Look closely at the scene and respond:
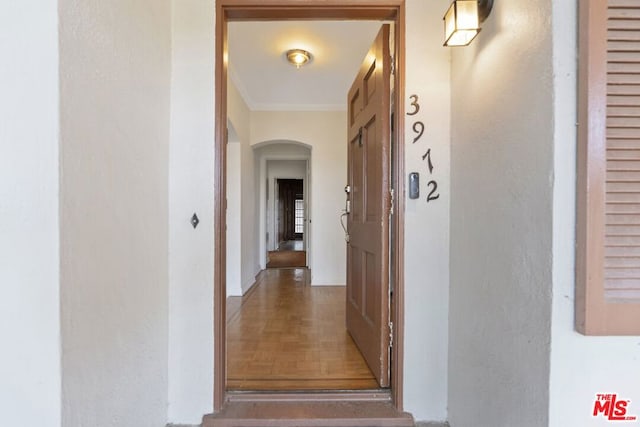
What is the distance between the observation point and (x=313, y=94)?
Result: 391 cm

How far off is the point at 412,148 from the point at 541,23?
0.75 m

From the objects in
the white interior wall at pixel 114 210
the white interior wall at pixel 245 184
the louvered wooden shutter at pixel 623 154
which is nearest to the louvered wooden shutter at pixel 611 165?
the louvered wooden shutter at pixel 623 154

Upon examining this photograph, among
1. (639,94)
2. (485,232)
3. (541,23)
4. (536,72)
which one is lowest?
(485,232)

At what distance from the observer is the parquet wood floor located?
1873 millimetres

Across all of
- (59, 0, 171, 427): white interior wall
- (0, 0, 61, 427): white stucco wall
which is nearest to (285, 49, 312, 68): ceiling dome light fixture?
(59, 0, 171, 427): white interior wall

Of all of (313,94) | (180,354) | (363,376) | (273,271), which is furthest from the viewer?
(273,271)

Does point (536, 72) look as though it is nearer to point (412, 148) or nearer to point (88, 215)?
point (412, 148)

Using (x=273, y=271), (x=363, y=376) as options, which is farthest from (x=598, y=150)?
(x=273, y=271)

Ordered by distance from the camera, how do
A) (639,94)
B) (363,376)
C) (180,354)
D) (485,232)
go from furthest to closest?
(363,376) → (180,354) → (485,232) → (639,94)

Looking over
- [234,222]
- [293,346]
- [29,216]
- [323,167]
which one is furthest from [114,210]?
[323,167]

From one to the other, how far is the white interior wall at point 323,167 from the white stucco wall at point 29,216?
350cm

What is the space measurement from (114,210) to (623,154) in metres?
1.62

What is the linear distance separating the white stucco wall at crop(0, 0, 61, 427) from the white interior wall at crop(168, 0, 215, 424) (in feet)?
2.42

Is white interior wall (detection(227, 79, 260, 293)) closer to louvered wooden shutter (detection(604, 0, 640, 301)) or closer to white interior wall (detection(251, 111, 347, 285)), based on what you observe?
white interior wall (detection(251, 111, 347, 285))
